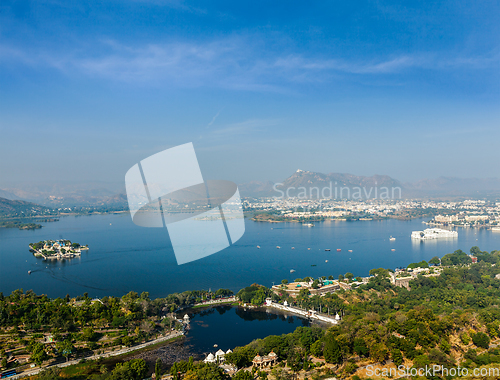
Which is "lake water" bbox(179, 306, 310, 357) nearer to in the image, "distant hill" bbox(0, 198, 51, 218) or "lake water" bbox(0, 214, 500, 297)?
"lake water" bbox(0, 214, 500, 297)

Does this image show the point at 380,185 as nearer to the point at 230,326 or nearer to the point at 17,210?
the point at 17,210

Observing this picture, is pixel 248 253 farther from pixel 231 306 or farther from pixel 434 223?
pixel 434 223

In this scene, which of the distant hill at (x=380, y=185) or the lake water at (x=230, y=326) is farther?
the distant hill at (x=380, y=185)

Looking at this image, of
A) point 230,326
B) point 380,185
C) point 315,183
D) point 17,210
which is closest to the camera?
point 230,326

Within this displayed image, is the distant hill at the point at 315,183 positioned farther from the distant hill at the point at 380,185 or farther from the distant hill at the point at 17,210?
the distant hill at the point at 17,210

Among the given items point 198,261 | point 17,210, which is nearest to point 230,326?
point 198,261

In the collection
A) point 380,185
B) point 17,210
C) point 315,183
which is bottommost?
point 17,210

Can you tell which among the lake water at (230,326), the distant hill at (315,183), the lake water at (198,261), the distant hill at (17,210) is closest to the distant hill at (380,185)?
the distant hill at (315,183)

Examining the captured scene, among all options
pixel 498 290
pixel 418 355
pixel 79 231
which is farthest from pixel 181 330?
pixel 79 231
